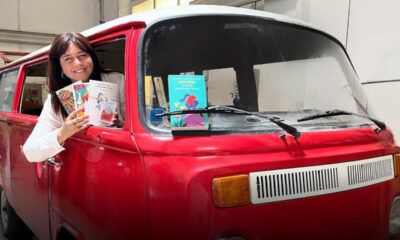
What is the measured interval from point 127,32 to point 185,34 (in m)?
0.33

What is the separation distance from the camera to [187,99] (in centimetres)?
170

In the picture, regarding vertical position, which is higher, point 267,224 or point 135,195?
point 135,195

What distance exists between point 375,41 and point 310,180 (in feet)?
14.5

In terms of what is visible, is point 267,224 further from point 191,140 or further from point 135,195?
point 135,195

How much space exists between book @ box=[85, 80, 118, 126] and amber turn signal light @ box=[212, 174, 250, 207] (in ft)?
2.81

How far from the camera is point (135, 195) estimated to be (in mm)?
1624

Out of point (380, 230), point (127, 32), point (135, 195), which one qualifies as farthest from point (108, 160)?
point (380, 230)

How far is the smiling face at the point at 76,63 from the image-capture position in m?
2.21

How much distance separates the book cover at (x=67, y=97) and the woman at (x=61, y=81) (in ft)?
0.27

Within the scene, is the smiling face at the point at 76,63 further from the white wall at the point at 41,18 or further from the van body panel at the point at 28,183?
the white wall at the point at 41,18

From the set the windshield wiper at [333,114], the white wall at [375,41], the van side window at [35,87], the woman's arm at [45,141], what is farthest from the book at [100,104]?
the white wall at [375,41]

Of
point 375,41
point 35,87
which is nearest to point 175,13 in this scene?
point 35,87

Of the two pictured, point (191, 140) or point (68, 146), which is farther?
point (68, 146)

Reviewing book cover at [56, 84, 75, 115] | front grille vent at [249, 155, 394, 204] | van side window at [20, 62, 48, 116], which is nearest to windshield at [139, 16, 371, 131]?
front grille vent at [249, 155, 394, 204]
